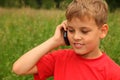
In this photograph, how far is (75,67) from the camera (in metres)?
3.55

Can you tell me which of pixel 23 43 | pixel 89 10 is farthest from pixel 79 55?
pixel 23 43

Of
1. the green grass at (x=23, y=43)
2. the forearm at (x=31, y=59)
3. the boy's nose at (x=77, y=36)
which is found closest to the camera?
the boy's nose at (x=77, y=36)

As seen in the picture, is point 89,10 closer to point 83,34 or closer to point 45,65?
point 83,34

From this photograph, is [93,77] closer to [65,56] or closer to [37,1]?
[65,56]

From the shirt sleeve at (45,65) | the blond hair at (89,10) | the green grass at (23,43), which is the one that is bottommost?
the green grass at (23,43)

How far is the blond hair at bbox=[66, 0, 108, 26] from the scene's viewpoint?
11.4ft

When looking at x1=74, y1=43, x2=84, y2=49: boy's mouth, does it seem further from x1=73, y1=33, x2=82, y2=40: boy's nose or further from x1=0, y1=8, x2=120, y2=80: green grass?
x1=0, y1=8, x2=120, y2=80: green grass

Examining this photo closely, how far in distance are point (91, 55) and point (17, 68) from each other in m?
0.62

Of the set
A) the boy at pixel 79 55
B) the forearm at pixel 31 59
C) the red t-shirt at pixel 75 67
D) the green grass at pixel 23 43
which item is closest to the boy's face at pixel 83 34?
the boy at pixel 79 55

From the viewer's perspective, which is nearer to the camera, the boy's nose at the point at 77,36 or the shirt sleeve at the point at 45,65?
the boy's nose at the point at 77,36

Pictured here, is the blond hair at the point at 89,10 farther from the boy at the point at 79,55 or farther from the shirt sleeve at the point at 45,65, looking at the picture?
the shirt sleeve at the point at 45,65

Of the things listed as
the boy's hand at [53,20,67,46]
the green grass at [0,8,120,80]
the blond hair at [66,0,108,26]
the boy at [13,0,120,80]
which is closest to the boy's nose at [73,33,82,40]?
the boy at [13,0,120,80]

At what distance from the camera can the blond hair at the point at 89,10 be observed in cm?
347

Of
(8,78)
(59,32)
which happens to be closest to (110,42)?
(8,78)
